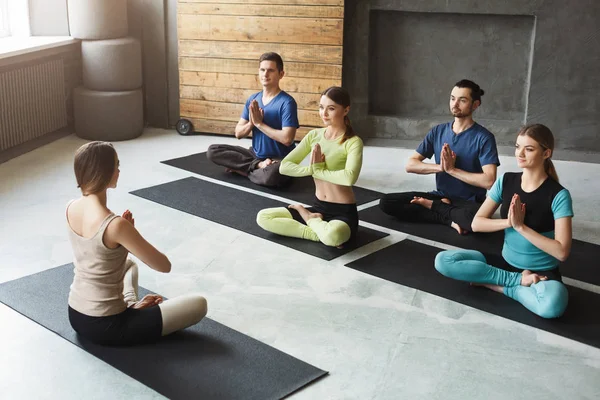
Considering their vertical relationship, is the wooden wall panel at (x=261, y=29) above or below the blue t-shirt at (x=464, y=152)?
above

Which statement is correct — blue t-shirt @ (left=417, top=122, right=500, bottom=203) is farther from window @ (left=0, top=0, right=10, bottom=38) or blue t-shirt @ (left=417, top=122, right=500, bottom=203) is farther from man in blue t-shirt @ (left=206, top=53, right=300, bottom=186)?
window @ (left=0, top=0, right=10, bottom=38)

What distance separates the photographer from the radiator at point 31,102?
579 cm

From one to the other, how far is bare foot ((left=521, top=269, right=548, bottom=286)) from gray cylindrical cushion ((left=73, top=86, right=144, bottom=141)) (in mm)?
4225

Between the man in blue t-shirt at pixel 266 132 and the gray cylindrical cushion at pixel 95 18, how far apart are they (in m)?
1.81

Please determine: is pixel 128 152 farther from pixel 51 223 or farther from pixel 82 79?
pixel 51 223

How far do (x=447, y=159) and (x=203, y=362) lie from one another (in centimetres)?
214

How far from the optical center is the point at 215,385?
2.66 m

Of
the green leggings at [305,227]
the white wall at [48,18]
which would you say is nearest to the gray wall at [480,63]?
the white wall at [48,18]

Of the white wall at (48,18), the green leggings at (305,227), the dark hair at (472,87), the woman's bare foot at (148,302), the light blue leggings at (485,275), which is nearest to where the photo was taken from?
the woman's bare foot at (148,302)

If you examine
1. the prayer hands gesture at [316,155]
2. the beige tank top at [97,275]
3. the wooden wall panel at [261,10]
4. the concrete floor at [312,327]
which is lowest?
the concrete floor at [312,327]

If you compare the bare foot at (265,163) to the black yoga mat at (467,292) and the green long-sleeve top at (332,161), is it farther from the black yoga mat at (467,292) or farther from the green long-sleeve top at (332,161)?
the black yoga mat at (467,292)

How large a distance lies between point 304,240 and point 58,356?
5.56ft

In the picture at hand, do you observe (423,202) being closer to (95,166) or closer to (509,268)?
(509,268)

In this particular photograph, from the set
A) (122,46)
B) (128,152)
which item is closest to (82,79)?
(122,46)
